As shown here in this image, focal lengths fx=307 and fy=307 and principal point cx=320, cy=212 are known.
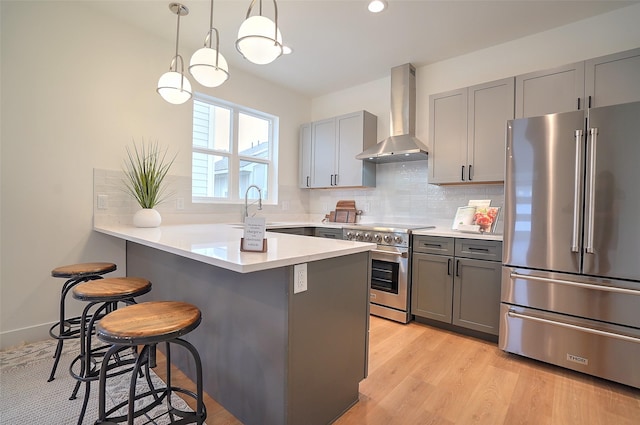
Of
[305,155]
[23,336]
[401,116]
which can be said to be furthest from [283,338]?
[305,155]

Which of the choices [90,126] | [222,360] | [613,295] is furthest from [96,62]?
[613,295]

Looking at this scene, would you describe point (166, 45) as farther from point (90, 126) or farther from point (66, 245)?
point (66, 245)

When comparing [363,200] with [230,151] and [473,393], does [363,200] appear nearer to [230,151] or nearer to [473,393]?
[230,151]

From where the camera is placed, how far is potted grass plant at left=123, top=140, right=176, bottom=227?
273 cm

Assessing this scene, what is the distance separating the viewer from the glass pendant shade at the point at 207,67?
5.97 ft

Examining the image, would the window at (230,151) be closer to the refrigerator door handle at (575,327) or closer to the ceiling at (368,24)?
the ceiling at (368,24)

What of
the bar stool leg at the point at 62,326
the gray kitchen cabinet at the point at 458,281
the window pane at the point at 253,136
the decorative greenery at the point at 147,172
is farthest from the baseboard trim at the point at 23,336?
the gray kitchen cabinet at the point at 458,281

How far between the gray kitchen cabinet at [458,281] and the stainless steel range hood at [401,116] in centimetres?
108

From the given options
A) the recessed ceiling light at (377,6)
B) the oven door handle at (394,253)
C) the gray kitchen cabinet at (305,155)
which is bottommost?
the oven door handle at (394,253)

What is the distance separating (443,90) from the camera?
11.4 ft

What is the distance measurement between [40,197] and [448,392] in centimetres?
333

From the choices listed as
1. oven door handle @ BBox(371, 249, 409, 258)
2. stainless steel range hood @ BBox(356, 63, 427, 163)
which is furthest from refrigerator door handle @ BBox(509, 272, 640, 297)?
stainless steel range hood @ BBox(356, 63, 427, 163)

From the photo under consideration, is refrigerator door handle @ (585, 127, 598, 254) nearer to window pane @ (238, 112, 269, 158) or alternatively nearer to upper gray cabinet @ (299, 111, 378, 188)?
upper gray cabinet @ (299, 111, 378, 188)

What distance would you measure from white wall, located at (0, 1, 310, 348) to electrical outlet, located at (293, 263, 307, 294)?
2340 millimetres
